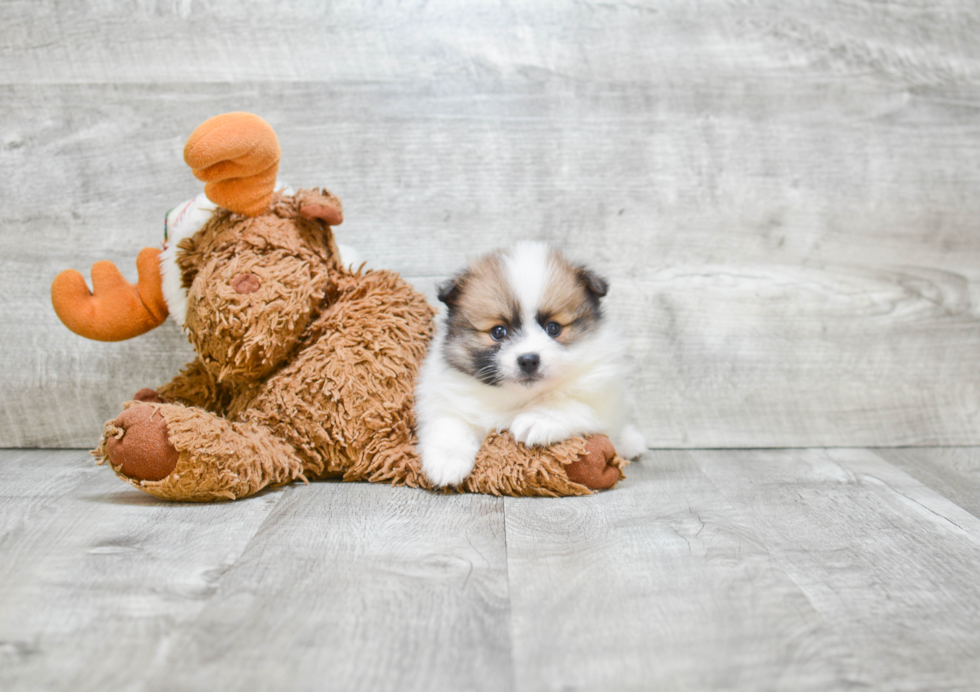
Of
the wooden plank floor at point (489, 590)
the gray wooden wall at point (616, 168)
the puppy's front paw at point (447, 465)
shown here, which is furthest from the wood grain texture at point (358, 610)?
the gray wooden wall at point (616, 168)

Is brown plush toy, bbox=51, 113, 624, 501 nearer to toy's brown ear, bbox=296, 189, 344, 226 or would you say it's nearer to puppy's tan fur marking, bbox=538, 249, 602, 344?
toy's brown ear, bbox=296, 189, 344, 226

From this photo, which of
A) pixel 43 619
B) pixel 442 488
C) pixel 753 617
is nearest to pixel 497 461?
pixel 442 488

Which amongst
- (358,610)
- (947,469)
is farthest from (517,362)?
(947,469)

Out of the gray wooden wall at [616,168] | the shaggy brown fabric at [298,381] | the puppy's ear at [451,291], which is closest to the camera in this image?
the shaggy brown fabric at [298,381]

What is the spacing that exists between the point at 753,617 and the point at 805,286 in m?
1.32

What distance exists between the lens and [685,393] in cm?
216

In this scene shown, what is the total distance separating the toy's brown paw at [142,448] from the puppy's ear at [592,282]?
923mm

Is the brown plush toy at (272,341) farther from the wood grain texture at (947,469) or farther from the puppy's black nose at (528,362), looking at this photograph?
the wood grain texture at (947,469)

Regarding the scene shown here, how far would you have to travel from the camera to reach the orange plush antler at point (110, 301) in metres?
1.68

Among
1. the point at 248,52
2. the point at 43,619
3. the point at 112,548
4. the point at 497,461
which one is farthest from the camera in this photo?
the point at 248,52

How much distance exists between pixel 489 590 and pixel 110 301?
1116 mm

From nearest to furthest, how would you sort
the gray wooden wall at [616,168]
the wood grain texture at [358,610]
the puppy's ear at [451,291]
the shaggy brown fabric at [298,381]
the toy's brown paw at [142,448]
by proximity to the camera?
the wood grain texture at [358,610], the toy's brown paw at [142,448], the shaggy brown fabric at [298,381], the puppy's ear at [451,291], the gray wooden wall at [616,168]

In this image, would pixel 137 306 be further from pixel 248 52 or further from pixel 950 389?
pixel 950 389

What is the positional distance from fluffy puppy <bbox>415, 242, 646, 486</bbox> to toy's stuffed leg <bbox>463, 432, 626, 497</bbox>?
0.03 metres
